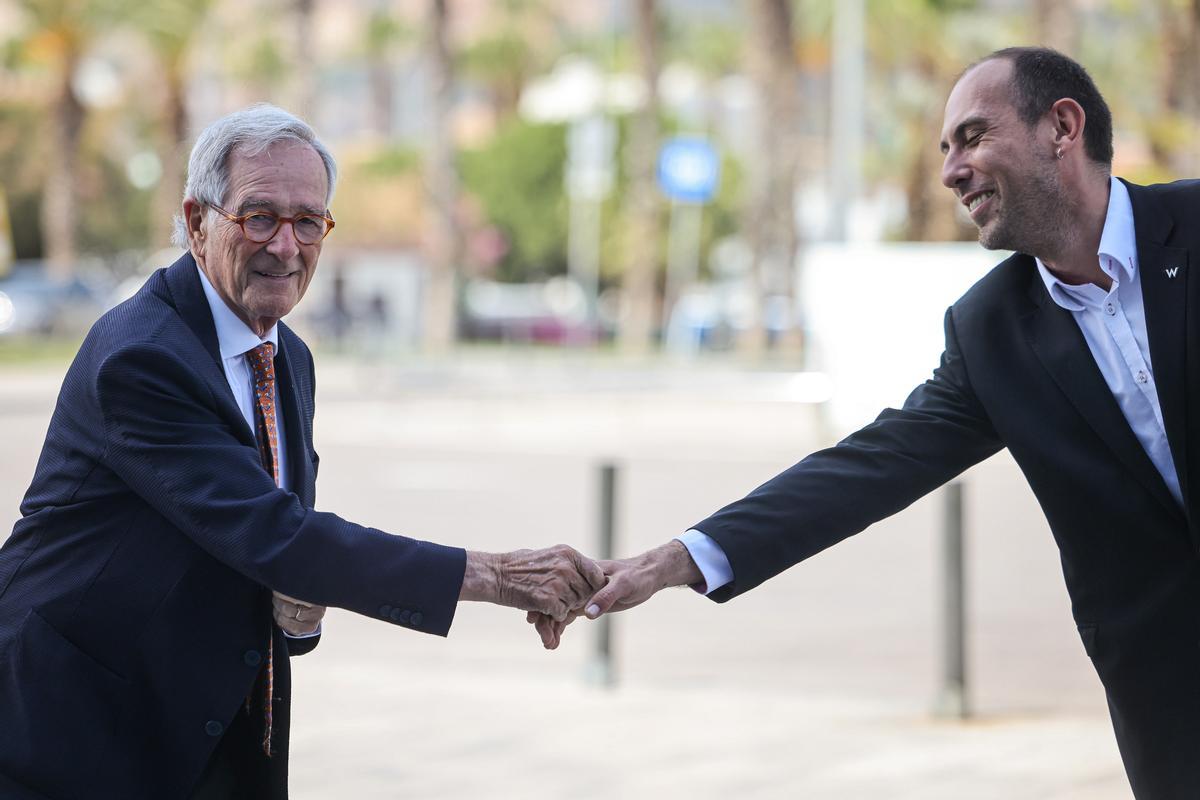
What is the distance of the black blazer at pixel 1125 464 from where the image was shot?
3279mm

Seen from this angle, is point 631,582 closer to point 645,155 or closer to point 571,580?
point 571,580

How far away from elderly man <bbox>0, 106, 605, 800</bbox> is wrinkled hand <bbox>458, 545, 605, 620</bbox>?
0.15 meters

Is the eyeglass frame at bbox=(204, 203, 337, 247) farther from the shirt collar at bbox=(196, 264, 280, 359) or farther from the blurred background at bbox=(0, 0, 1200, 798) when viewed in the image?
the blurred background at bbox=(0, 0, 1200, 798)

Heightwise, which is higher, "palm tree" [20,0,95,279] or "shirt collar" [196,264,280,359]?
"palm tree" [20,0,95,279]

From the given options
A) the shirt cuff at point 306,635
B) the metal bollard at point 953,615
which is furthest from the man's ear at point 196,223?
the metal bollard at point 953,615

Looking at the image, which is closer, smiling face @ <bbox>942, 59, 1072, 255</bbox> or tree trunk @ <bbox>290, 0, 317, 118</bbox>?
smiling face @ <bbox>942, 59, 1072, 255</bbox>

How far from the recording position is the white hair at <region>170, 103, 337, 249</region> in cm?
318

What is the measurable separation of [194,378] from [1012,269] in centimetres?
186

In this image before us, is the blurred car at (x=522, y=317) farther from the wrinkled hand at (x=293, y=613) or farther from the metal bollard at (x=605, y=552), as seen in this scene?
the wrinkled hand at (x=293, y=613)

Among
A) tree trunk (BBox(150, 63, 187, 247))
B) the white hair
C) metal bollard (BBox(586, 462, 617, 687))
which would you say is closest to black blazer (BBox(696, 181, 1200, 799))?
the white hair

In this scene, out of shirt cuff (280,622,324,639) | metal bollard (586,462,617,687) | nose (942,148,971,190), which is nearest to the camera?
shirt cuff (280,622,324,639)

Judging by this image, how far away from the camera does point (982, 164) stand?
354 cm

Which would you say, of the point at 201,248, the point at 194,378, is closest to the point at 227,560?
the point at 194,378

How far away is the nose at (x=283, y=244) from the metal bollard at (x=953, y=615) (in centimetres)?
428
